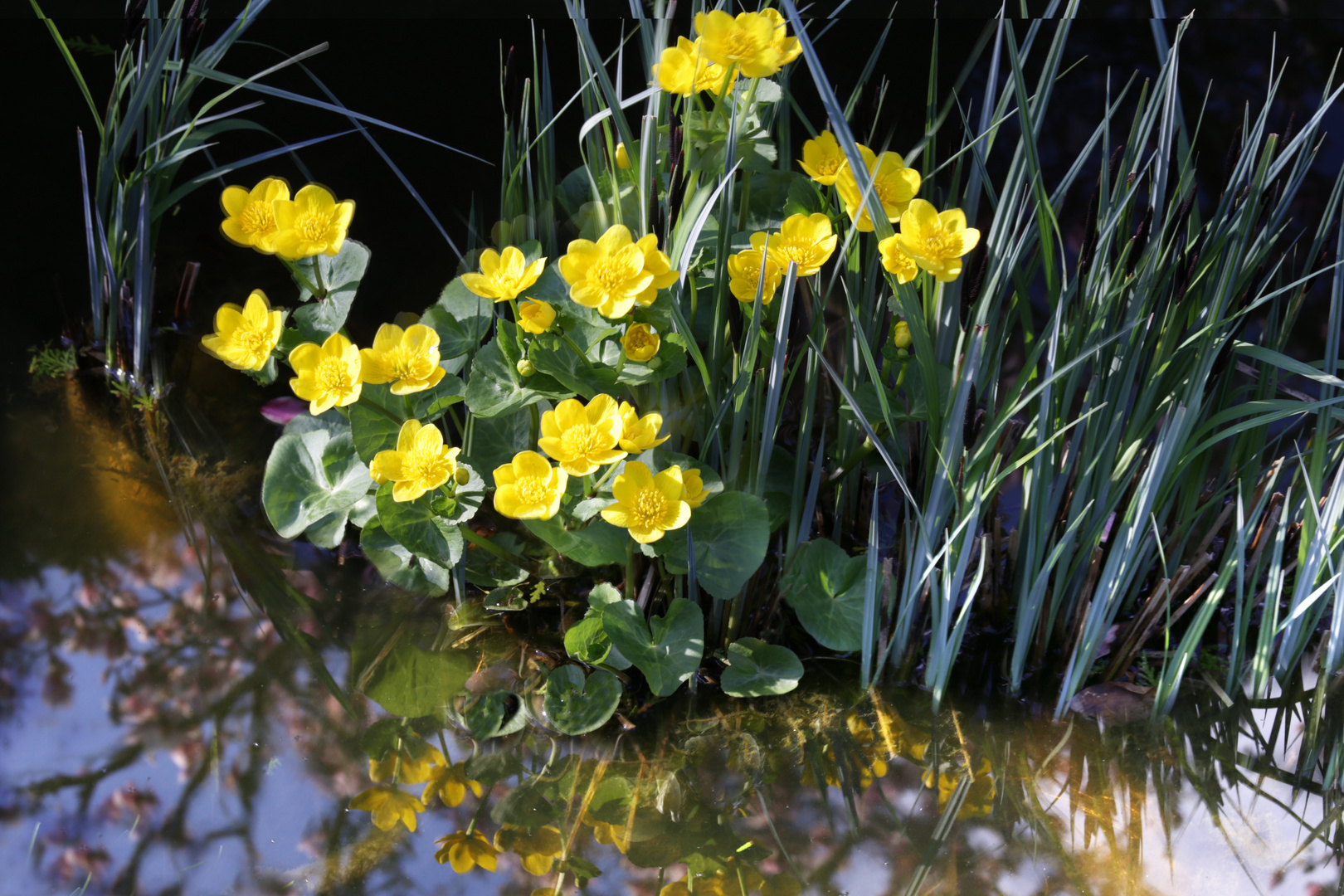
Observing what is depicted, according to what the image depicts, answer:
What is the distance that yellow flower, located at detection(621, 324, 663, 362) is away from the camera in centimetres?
103

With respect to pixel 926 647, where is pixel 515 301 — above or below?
above

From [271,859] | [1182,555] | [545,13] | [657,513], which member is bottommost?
[271,859]

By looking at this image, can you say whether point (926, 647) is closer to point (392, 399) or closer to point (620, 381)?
point (620, 381)

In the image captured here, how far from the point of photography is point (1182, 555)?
1405 mm

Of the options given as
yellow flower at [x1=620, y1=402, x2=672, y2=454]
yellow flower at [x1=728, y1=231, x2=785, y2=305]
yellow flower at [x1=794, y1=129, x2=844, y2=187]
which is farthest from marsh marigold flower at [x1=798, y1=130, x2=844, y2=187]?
yellow flower at [x1=620, y1=402, x2=672, y2=454]

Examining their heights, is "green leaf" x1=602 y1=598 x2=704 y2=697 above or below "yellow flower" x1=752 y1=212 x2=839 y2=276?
below

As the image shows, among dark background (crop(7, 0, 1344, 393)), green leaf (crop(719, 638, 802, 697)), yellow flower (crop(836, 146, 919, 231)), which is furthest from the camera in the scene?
dark background (crop(7, 0, 1344, 393))

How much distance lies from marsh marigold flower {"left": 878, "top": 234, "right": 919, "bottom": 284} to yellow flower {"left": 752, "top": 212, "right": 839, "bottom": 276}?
0.21 ft

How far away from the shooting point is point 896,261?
0.99 meters

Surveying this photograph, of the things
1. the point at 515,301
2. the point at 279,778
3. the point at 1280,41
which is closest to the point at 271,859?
the point at 279,778

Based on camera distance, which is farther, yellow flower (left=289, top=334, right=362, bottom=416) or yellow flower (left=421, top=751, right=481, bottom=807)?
yellow flower (left=421, top=751, right=481, bottom=807)

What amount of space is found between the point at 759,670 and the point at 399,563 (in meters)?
0.52

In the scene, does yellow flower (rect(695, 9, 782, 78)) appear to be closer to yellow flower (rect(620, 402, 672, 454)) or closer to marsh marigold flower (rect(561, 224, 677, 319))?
marsh marigold flower (rect(561, 224, 677, 319))

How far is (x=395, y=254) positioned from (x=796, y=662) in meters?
1.37
